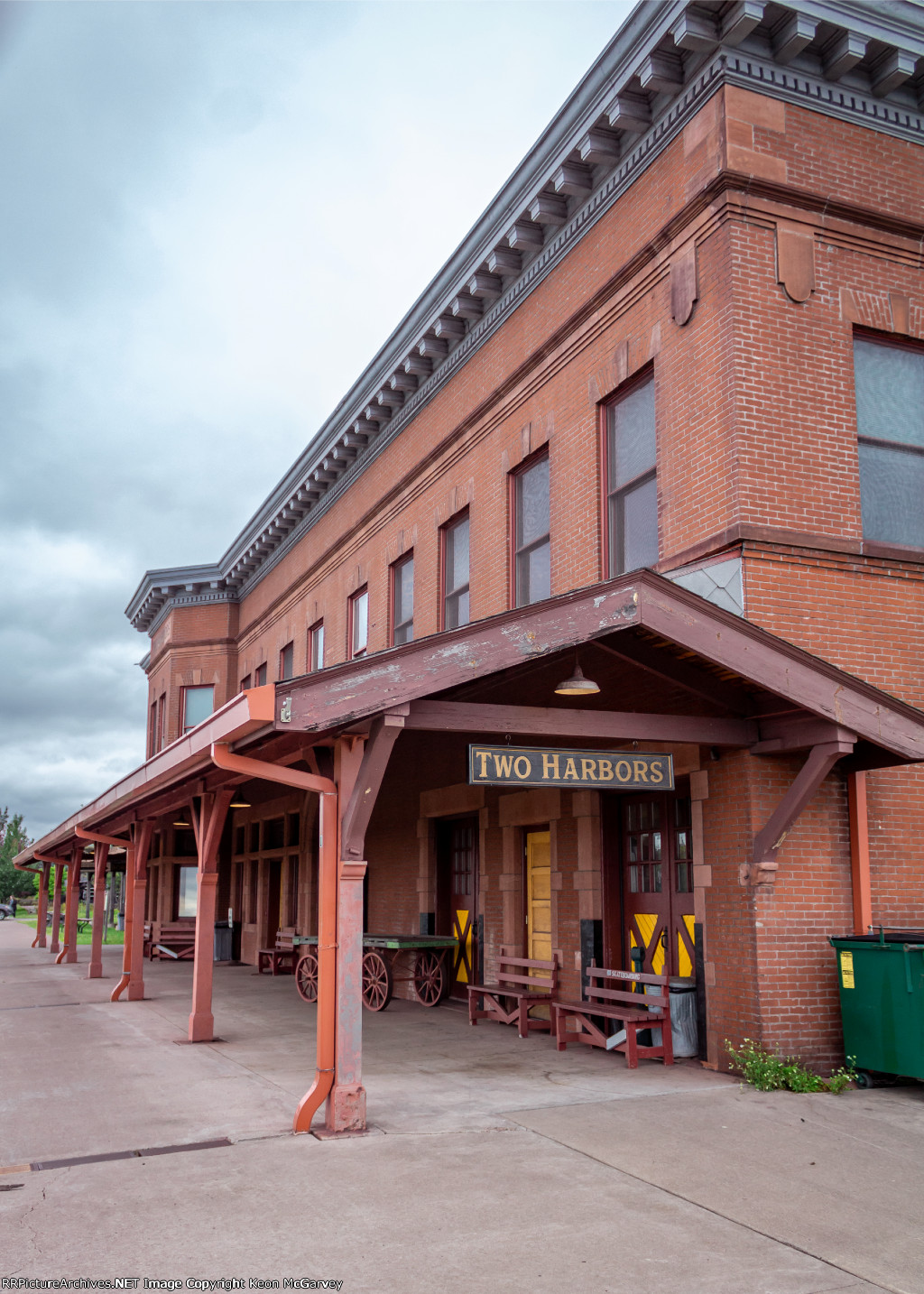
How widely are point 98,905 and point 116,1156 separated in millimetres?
15092

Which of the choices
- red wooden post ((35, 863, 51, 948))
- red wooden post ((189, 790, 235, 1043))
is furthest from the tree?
red wooden post ((189, 790, 235, 1043))

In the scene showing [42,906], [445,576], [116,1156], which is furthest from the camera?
[42,906]

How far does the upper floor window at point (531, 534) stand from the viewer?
1396cm

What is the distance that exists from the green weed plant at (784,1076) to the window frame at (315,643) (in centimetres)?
1521

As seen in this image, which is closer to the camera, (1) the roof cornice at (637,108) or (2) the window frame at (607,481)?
(1) the roof cornice at (637,108)

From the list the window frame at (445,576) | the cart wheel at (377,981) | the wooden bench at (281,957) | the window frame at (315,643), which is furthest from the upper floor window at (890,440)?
the wooden bench at (281,957)

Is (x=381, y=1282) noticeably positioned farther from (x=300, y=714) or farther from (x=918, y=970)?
(x=918, y=970)

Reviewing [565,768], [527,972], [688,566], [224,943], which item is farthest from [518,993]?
[224,943]

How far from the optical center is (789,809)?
9.13 meters

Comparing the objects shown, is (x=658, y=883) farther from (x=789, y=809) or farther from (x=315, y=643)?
(x=315, y=643)

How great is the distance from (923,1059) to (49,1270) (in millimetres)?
6373

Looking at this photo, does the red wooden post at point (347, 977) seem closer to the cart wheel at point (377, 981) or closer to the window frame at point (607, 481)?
the window frame at point (607, 481)

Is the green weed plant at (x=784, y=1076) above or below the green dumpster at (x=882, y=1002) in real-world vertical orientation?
below

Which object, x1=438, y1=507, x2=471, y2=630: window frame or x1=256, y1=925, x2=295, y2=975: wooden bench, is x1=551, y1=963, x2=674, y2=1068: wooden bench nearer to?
x1=438, y1=507, x2=471, y2=630: window frame
